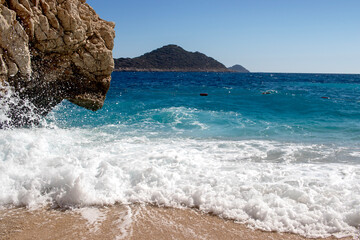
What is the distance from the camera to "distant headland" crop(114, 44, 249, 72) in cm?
13875

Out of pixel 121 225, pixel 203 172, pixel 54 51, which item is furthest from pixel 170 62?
pixel 121 225

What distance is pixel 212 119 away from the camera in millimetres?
13484

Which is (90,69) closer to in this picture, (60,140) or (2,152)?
(60,140)

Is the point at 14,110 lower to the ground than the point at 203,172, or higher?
higher

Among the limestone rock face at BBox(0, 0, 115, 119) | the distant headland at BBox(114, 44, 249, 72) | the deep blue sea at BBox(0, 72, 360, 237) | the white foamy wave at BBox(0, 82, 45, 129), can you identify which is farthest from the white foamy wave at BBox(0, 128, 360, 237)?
the distant headland at BBox(114, 44, 249, 72)

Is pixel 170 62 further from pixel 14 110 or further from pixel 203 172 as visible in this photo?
pixel 203 172

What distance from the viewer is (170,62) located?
149m

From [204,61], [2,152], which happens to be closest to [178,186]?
[2,152]

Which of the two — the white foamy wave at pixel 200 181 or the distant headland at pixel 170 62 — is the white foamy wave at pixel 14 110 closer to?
the white foamy wave at pixel 200 181

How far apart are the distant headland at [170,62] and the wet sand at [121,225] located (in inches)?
5225

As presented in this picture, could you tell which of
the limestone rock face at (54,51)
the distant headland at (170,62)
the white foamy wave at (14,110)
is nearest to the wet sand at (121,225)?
the white foamy wave at (14,110)

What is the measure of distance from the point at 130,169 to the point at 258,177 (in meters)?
2.69

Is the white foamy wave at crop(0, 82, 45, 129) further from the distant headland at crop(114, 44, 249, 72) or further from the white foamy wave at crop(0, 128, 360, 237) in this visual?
the distant headland at crop(114, 44, 249, 72)

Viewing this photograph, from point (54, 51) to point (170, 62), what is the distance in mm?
143869
